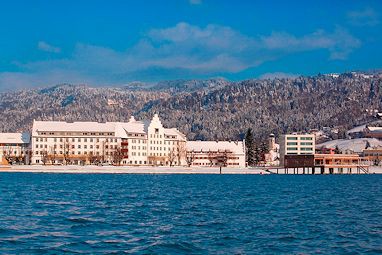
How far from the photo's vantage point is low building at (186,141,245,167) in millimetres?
191000

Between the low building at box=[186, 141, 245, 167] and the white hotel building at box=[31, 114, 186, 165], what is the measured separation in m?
9.40

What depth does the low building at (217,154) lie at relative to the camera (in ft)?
627

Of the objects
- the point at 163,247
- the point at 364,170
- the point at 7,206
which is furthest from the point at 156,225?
the point at 364,170

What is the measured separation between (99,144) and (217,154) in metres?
35.8

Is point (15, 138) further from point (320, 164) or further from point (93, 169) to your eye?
point (320, 164)

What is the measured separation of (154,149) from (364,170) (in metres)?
57.9

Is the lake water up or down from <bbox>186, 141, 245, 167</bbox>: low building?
down

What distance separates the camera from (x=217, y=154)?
195 meters

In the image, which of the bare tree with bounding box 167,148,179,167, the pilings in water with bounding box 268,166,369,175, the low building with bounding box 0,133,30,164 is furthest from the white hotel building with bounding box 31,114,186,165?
the pilings in water with bounding box 268,166,369,175

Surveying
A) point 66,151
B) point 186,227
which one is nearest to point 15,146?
point 66,151

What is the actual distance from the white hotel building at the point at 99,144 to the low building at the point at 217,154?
9.40m

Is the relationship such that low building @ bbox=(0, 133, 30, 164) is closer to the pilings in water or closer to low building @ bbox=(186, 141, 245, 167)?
low building @ bbox=(186, 141, 245, 167)

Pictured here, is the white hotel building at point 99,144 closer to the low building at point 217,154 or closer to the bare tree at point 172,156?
the bare tree at point 172,156

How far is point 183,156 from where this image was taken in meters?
188
